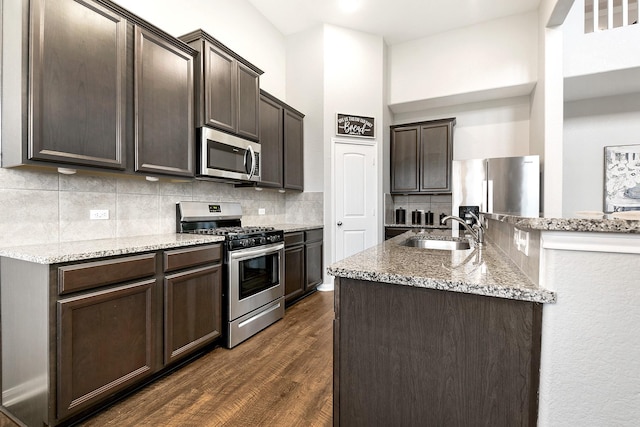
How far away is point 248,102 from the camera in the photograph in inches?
119

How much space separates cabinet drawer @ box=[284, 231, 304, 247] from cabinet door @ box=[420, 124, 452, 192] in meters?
2.26

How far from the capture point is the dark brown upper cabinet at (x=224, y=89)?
8.27 feet

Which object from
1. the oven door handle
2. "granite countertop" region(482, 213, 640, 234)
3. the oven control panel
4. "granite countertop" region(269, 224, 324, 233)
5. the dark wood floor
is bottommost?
the dark wood floor

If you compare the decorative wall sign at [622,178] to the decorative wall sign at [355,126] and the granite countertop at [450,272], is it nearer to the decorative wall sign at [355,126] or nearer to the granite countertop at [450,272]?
the decorative wall sign at [355,126]

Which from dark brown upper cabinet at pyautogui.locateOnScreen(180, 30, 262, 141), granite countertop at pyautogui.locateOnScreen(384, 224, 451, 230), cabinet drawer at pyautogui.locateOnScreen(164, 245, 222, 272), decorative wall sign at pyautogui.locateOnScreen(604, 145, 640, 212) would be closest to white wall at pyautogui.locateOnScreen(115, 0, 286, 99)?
dark brown upper cabinet at pyautogui.locateOnScreen(180, 30, 262, 141)

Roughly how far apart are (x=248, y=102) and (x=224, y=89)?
0.34 metres

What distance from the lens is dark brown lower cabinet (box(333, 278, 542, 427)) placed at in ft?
3.08

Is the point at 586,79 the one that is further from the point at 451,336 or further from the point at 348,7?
the point at 451,336

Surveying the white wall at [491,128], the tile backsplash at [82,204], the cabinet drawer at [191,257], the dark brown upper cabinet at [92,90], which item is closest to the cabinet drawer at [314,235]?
the tile backsplash at [82,204]

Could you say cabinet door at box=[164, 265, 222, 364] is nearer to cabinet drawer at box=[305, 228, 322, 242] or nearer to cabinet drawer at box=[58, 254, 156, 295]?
cabinet drawer at box=[58, 254, 156, 295]

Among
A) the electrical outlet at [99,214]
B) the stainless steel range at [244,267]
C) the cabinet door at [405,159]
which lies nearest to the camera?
the electrical outlet at [99,214]

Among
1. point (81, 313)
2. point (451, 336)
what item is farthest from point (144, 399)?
point (451, 336)

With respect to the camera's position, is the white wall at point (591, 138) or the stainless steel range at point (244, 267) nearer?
the stainless steel range at point (244, 267)

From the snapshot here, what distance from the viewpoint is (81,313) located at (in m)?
1.55
